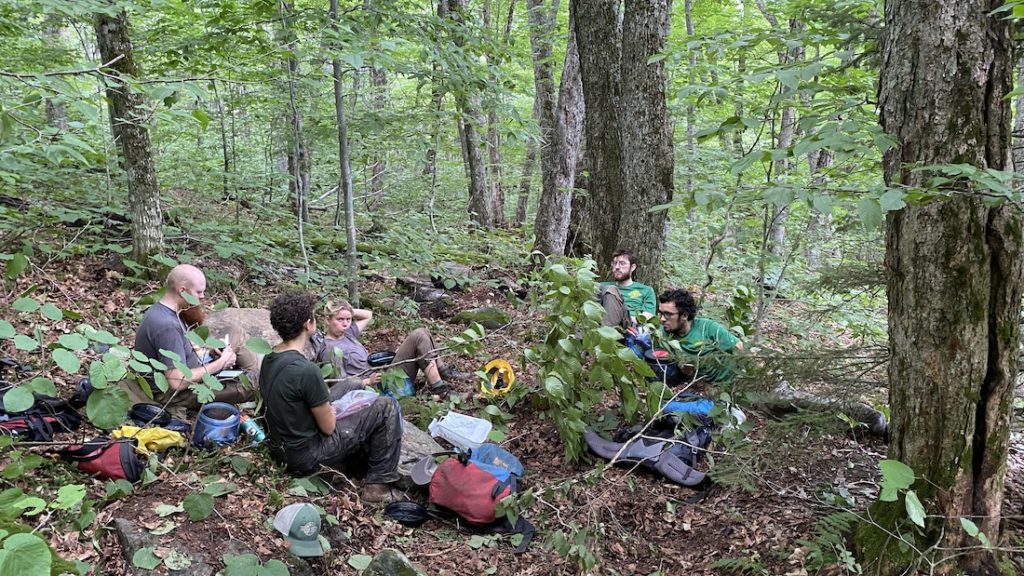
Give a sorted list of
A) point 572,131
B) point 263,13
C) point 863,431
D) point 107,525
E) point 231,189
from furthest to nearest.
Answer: point 572,131
point 231,189
point 263,13
point 863,431
point 107,525

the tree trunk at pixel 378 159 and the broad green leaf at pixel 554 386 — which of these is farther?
the tree trunk at pixel 378 159

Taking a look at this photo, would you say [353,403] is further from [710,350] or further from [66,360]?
[710,350]

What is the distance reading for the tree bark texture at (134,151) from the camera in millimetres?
5582

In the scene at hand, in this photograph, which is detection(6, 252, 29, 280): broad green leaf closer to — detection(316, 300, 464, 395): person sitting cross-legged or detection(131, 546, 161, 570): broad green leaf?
detection(131, 546, 161, 570): broad green leaf

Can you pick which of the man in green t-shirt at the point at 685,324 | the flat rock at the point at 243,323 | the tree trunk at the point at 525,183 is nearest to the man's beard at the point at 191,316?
the flat rock at the point at 243,323

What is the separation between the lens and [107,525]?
9.73ft

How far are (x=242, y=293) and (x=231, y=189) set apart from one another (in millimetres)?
2050

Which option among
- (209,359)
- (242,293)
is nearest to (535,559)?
(209,359)

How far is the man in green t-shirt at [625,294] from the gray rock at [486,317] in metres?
1.89

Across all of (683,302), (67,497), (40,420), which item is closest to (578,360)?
(683,302)

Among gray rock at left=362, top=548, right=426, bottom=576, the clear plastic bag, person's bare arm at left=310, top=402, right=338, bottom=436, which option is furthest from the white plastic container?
gray rock at left=362, top=548, right=426, bottom=576

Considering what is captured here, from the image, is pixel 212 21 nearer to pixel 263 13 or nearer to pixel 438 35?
pixel 263 13

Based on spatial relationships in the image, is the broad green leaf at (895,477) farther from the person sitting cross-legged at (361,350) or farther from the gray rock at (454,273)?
the gray rock at (454,273)

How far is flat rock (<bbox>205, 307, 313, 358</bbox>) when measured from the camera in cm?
570
